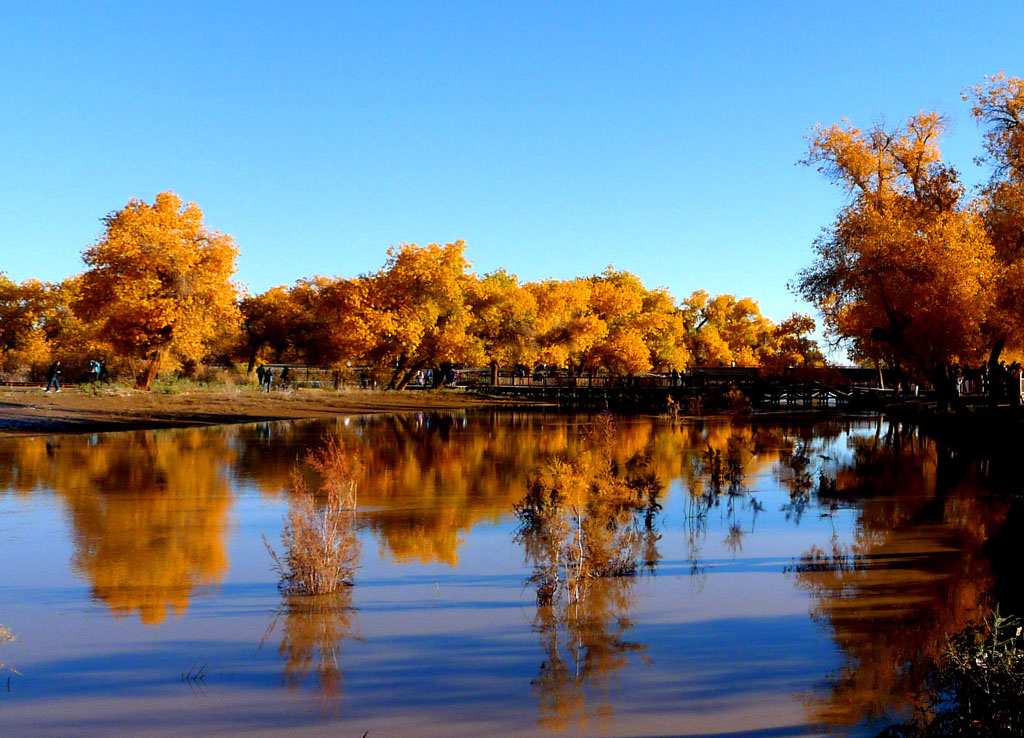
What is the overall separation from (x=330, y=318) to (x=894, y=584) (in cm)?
5121

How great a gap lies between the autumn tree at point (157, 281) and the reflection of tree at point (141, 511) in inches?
592

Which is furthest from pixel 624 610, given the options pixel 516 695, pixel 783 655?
pixel 516 695

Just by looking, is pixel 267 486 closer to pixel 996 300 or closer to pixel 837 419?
pixel 996 300

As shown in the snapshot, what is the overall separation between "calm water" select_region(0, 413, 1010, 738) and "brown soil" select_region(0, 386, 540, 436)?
11.8m

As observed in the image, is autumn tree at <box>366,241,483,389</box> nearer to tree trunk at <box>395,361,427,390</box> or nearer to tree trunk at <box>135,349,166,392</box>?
tree trunk at <box>395,361,427,390</box>

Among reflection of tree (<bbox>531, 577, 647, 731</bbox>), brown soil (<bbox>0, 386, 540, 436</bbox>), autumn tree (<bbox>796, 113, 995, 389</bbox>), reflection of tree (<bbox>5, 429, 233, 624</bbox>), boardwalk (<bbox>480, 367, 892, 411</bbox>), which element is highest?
autumn tree (<bbox>796, 113, 995, 389</bbox>)

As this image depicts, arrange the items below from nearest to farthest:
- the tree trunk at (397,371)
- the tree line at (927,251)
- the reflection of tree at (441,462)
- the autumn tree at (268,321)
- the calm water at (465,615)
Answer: the calm water at (465,615) → the reflection of tree at (441,462) → the tree line at (927,251) → the tree trunk at (397,371) → the autumn tree at (268,321)

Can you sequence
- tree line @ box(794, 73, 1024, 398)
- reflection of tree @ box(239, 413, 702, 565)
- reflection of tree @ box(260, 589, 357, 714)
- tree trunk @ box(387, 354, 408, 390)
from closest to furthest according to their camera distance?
reflection of tree @ box(260, 589, 357, 714)
reflection of tree @ box(239, 413, 702, 565)
tree line @ box(794, 73, 1024, 398)
tree trunk @ box(387, 354, 408, 390)

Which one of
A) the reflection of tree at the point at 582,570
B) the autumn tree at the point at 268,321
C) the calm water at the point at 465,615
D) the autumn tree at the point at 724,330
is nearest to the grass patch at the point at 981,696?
the calm water at the point at 465,615

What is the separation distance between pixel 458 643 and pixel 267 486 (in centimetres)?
973

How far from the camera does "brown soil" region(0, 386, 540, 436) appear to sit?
2841cm

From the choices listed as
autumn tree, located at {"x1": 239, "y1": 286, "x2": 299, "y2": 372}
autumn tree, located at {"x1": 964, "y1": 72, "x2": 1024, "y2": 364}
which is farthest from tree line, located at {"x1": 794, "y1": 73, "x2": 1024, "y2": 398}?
autumn tree, located at {"x1": 239, "y1": 286, "x2": 299, "y2": 372}

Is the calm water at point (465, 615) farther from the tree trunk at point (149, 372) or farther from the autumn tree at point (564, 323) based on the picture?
the autumn tree at point (564, 323)

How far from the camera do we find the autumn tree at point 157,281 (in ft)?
127
